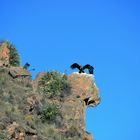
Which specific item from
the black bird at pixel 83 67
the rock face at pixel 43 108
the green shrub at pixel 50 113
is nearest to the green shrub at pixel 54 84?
the rock face at pixel 43 108

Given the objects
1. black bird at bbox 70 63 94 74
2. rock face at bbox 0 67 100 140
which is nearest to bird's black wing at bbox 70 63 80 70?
black bird at bbox 70 63 94 74

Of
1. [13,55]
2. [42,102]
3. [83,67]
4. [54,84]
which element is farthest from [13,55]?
[42,102]

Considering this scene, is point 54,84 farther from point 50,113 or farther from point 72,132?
point 72,132

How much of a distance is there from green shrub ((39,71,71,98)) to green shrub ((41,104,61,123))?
308 centimetres

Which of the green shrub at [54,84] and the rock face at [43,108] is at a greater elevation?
the green shrub at [54,84]

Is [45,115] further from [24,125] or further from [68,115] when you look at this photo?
[24,125]

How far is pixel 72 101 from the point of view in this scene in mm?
44281

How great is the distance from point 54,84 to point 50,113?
5.85m

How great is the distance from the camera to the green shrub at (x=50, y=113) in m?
38.7

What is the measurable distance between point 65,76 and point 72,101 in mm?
3792

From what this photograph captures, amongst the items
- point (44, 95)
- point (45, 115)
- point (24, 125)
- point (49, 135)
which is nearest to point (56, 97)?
point (44, 95)

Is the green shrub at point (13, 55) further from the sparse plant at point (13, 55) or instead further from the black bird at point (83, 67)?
the black bird at point (83, 67)

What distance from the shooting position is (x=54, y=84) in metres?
44.5

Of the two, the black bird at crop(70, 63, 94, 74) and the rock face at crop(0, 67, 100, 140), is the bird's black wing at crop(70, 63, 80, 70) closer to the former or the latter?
the black bird at crop(70, 63, 94, 74)
